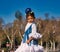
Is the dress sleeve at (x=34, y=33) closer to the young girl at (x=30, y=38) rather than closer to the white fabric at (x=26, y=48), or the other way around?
the young girl at (x=30, y=38)

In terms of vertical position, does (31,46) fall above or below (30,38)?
below

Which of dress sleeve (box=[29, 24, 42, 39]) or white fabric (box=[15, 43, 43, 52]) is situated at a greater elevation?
dress sleeve (box=[29, 24, 42, 39])

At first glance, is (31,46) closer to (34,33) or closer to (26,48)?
(26,48)

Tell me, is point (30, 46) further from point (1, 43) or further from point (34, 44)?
point (1, 43)

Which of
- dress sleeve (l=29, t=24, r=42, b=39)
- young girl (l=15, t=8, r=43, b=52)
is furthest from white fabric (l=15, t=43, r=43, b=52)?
dress sleeve (l=29, t=24, r=42, b=39)

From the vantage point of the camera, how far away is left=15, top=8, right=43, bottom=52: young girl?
3.79 meters

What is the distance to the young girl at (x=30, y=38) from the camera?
3.79 m

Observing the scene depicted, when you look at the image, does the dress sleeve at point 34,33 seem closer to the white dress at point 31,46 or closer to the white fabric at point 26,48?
the white dress at point 31,46

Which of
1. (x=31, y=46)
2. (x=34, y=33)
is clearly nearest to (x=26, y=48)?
(x=31, y=46)

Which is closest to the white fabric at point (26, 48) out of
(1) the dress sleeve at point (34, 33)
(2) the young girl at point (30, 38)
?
(2) the young girl at point (30, 38)

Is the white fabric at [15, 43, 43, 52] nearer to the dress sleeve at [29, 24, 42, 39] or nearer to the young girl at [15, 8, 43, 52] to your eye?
the young girl at [15, 8, 43, 52]

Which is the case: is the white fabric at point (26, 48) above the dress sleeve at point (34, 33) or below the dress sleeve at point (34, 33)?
below

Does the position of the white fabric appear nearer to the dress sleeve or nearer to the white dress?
the white dress

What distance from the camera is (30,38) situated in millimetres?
3760
